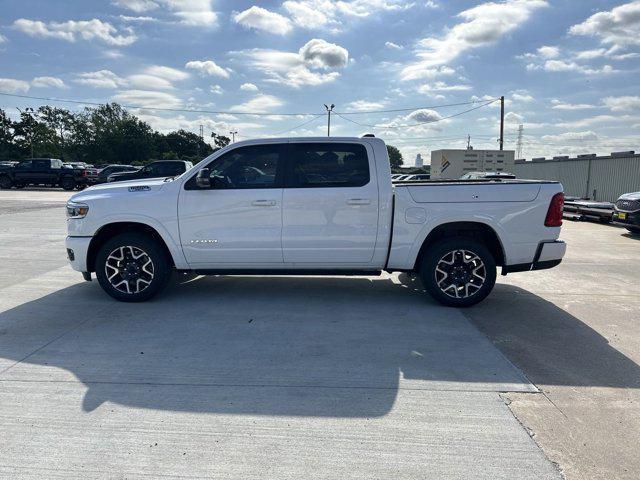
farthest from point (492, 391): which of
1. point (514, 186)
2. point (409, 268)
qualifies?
point (514, 186)

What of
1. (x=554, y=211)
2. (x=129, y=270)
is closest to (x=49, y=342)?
(x=129, y=270)

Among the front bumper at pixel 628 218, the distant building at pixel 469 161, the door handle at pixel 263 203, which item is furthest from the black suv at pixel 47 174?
the front bumper at pixel 628 218

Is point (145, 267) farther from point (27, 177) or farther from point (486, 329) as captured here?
point (27, 177)

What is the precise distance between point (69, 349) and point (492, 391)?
369 cm

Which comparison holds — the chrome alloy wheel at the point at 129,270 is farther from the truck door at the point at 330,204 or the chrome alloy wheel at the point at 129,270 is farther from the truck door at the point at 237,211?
the truck door at the point at 330,204

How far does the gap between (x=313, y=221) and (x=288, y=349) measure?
1.68 meters

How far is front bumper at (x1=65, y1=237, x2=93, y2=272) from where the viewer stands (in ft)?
18.0

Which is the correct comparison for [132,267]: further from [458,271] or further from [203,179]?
[458,271]

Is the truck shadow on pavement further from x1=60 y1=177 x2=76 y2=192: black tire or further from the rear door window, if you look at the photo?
x1=60 y1=177 x2=76 y2=192: black tire

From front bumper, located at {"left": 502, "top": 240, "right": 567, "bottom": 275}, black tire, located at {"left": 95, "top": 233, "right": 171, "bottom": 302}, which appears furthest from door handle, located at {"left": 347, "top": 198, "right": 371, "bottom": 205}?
black tire, located at {"left": 95, "top": 233, "right": 171, "bottom": 302}

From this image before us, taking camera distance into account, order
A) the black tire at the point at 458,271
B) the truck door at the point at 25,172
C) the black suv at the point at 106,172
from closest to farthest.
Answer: the black tire at the point at 458,271 < the black suv at the point at 106,172 < the truck door at the point at 25,172

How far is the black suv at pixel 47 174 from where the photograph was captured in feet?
90.5

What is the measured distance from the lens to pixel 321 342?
443cm

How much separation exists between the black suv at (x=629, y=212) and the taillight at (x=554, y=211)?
8819 mm
